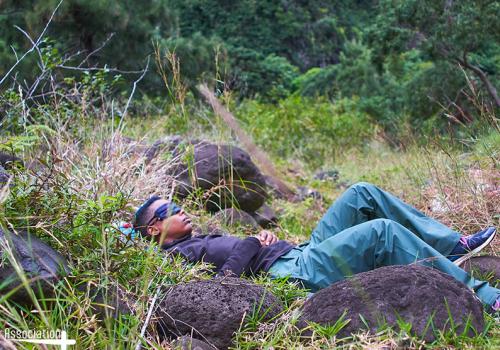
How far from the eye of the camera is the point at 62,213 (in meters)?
3.35

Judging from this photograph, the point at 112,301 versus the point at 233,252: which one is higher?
the point at 112,301

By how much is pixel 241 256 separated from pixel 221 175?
2409 millimetres

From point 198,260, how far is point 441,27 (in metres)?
9.38

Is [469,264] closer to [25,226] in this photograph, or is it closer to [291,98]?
[25,226]

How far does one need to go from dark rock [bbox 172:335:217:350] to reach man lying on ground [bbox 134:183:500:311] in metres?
0.57

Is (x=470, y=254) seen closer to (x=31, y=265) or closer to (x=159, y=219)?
(x=159, y=219)

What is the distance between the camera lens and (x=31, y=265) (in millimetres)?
2934

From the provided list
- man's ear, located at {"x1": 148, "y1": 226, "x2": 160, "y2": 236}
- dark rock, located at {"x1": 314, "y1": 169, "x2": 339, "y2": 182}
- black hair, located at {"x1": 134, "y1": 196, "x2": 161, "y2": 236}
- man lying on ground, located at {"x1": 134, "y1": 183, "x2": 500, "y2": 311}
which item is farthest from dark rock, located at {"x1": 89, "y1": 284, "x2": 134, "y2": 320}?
dark rock, located at {"x1": 314, "y1": 169, "x2": 339, "y2": 182}

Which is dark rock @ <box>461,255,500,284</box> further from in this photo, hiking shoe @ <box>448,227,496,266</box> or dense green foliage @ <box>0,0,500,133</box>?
dense green foliage @ <box>0,0,500,133</box>

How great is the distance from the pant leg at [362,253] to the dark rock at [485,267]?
0.38 m

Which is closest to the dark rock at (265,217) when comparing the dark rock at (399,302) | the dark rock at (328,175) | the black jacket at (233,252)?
the black jacket at (233,252)

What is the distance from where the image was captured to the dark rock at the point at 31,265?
2.87 m

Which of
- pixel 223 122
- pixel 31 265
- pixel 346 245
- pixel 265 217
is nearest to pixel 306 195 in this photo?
pixel 265 217

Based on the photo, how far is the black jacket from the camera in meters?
3.96
